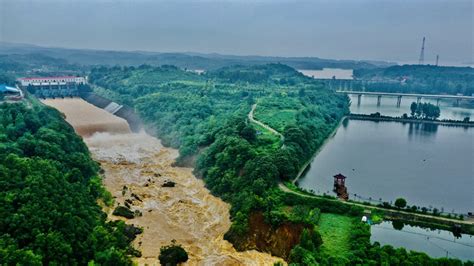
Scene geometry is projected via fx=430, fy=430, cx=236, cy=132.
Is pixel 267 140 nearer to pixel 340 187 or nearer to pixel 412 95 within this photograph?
pixel 340 187

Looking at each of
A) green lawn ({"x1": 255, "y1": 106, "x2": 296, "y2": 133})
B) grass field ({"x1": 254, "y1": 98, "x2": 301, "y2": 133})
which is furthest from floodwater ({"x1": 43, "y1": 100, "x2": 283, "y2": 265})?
grass field ({"x1": 254, "y1": 98, "x2": 301, "y2": 133})

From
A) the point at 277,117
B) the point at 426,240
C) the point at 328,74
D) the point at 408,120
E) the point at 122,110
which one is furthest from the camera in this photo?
the point at 328,74

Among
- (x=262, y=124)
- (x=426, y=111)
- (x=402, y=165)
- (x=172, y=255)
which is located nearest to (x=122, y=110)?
(x=262, y=124)

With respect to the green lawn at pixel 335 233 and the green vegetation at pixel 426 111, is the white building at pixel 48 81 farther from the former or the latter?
the green lawn at pixel 335 233

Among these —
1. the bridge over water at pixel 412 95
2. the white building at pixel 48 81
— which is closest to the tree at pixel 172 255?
the white building at pixel 48 81

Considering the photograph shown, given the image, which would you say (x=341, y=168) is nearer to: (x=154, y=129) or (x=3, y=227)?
(x=154, y=129)

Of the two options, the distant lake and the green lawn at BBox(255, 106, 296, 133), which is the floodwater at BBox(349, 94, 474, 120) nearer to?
the green lawn at BBox(255, 106, 296, 133)
